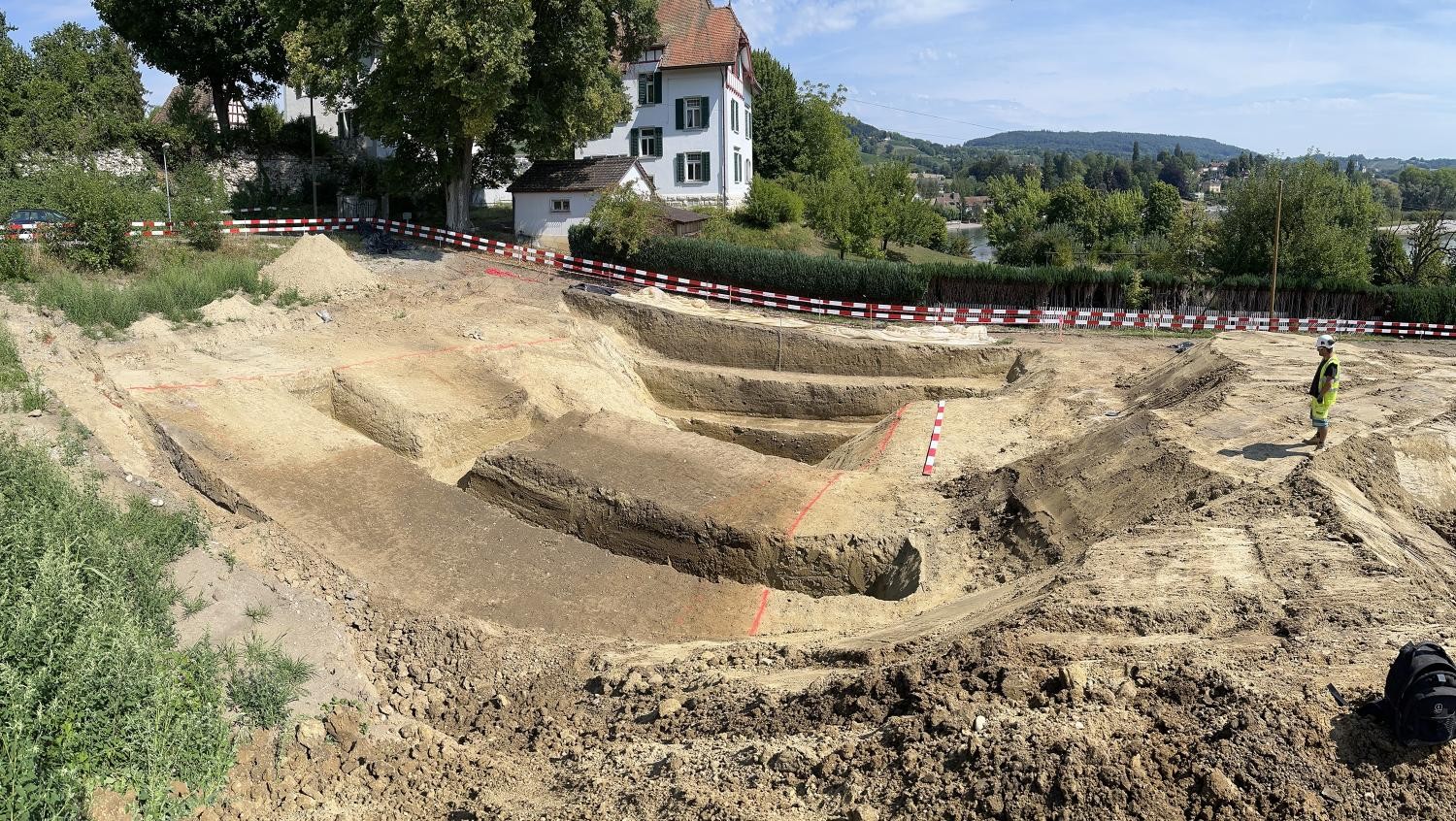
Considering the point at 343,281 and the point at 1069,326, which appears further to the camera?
the point at 1069,326

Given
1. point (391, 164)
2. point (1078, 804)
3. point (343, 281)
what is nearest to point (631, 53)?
point (391, 164)

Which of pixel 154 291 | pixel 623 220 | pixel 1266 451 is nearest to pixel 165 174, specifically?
pixel 154 291

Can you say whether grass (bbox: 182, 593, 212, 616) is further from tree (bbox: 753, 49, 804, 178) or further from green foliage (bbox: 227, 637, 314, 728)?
tree (bbox: 753, 49, 804, 178)

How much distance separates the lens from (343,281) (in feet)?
72.5

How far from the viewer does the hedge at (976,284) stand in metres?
27.5

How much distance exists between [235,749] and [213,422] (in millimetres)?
8212

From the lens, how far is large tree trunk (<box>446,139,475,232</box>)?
28.9 m

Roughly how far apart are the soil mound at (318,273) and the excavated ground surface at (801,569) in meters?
0.94

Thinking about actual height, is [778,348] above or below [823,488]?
above

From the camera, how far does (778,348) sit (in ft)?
75.1

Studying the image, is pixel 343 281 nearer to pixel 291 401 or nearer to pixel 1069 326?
pixel 291 401

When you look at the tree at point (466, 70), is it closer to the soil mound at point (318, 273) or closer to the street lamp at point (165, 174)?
the soil mound at point (318, 273)

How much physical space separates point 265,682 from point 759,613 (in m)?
5.54

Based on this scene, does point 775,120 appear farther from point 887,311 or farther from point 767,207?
point 887,311
